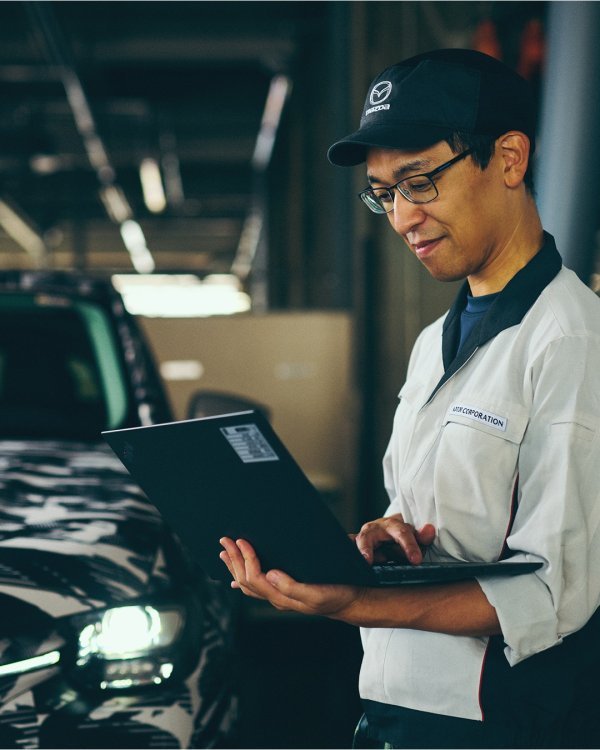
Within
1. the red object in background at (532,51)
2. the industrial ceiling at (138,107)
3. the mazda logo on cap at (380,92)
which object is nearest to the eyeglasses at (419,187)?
the mazda logo on cap at (380,92)

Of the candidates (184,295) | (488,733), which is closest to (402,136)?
(488,733)

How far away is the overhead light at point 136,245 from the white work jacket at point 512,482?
15119 mm

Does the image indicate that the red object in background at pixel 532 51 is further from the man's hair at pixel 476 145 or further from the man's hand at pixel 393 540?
the man's hand at pixel 393 540

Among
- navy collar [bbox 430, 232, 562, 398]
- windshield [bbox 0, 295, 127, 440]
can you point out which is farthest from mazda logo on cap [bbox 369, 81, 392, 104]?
windshield [bbox 0, 295, 127, 440]

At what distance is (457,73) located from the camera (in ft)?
4.31

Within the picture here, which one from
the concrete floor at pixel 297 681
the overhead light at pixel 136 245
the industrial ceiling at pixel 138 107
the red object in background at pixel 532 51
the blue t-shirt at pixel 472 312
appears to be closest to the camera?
the blue t-shirt at pixel 472 312

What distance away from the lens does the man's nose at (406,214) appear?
4.48 feet

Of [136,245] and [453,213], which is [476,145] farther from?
[136,245]

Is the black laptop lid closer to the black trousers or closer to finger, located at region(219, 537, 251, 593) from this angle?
finger, located at region(219, 537, 251, 593)

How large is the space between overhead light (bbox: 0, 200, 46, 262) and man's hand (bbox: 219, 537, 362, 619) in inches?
551

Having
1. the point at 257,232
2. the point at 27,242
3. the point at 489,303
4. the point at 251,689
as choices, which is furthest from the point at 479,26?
the point at 27,242

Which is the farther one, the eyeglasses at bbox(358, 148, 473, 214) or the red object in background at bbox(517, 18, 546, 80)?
the red object in background at bbox(517, 18, 546, 80)

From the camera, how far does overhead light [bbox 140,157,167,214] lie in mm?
14062

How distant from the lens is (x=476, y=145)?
1317mm
